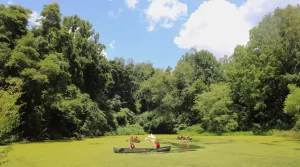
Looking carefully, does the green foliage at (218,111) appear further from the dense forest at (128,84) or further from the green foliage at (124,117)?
the green foliage at (124,117)

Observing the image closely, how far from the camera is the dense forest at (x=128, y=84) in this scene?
29531mm

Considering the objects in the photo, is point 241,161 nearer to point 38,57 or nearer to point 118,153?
point 118,153

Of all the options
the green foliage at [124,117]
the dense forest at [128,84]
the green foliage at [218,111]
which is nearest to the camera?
the dense forest at [128,84]

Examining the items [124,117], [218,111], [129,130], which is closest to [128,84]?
[124,117]

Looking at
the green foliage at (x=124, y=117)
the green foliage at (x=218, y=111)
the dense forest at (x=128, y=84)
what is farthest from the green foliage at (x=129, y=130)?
the green foliage at (x=218, y=111)

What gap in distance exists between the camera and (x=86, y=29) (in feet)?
142

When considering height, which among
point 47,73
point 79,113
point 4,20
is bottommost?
point 79,113

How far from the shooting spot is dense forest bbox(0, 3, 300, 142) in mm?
29531

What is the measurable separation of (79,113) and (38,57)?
9.47 metres

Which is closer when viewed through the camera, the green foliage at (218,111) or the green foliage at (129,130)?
the green foliage at (218,111)

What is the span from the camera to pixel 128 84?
57.0 m

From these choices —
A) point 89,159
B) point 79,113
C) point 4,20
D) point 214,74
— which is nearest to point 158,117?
point 214,74

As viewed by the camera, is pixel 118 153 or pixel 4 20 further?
pixel 4 20

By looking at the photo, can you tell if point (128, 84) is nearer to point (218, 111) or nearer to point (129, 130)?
point (129, 130)
